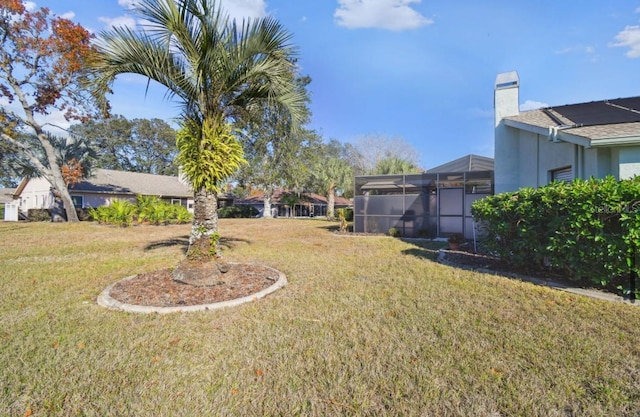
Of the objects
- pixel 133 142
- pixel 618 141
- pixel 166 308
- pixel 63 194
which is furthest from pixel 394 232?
pixel 133 142

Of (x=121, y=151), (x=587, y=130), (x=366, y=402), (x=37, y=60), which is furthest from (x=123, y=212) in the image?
(x=121, y=151)

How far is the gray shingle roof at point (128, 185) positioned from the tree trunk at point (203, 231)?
2308 cm

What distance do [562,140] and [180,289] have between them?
8.01 m

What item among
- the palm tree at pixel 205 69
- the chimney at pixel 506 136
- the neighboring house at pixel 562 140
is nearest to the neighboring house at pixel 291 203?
the chimney at pixel 506 136

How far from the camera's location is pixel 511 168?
30.1 ft

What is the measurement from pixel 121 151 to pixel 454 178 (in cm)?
4567

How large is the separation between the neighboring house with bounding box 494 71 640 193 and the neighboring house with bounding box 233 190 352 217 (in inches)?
1034

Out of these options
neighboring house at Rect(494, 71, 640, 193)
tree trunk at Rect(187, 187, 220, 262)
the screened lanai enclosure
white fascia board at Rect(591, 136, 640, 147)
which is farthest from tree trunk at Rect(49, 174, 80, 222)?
white fascia board at Rect(591, 136, 640, 147)

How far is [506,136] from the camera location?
9.17 m

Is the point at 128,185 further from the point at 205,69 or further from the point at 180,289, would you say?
the point at 180,289

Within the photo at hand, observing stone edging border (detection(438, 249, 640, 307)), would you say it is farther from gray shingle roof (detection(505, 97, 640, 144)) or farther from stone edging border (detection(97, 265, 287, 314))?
stone edging border (detection(97, 265, 287, 314))

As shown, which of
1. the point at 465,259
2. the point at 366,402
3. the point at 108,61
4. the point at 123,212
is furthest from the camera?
the point at 123,212

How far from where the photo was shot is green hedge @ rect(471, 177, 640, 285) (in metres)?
4.01

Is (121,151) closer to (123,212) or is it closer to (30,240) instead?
(123,212)
